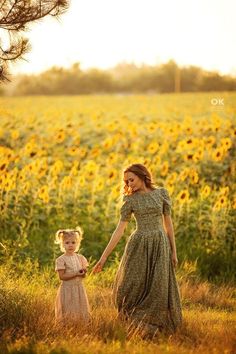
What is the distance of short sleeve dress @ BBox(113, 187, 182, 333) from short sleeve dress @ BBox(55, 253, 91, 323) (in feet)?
1.33

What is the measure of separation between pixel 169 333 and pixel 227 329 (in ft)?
1.39

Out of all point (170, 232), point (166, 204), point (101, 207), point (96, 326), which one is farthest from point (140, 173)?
point (101, 207)

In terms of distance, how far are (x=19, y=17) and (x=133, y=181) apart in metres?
1.51

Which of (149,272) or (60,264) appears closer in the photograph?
(60,264)

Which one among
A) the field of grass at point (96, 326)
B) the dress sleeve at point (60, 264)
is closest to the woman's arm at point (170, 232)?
the field of grass at point (96, 326)

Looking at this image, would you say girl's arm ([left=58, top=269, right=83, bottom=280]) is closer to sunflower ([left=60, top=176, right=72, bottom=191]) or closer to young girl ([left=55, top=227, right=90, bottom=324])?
young girl ([left=55, top=227, right=90, bottom=324])

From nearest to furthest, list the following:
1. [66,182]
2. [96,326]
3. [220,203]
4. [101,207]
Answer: [96,326] → [220,203] → [66,182] → [101,207]

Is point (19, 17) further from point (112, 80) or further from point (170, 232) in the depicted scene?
point (112, 80)

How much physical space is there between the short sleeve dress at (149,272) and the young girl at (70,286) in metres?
0.42

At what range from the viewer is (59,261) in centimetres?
542

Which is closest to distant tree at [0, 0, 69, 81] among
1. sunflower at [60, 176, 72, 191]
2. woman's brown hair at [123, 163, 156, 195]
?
woman's brown hair at [123, 163, 156, 195]

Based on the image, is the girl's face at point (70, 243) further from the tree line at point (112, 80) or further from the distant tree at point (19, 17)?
the tree line at point (112, 80)

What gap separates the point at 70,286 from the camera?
5.44m

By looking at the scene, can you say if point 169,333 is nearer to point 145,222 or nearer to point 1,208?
point 145,222
